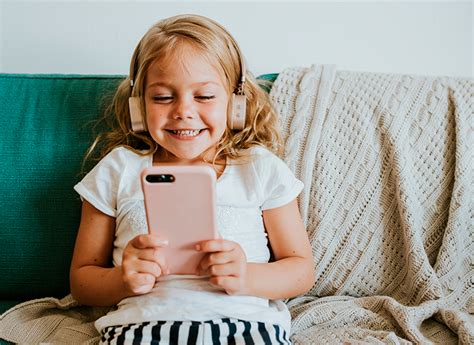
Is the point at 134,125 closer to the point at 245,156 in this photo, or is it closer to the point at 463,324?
the point at 245,156

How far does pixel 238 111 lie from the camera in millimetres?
1128

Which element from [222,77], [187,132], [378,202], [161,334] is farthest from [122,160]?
[378,202]

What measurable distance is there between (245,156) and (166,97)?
0.69 feet

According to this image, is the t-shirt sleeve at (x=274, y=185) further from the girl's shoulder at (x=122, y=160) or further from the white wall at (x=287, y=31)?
the white wall at (x=287, y=31)

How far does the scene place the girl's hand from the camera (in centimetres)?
91

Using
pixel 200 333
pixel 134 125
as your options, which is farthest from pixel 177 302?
pixel 134 125

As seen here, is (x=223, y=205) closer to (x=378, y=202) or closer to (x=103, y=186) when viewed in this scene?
(x=103, y=186)

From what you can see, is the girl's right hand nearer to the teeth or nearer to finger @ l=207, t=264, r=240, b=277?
finger @ l=207, t=264, r=240, b=277

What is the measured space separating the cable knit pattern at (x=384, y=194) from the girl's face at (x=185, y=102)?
0.79ft

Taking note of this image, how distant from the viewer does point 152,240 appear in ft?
2.98

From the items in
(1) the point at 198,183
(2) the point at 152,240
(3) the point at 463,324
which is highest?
(1) the point at 198,183

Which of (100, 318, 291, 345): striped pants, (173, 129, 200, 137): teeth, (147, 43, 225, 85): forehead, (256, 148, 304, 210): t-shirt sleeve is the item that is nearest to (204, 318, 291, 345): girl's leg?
(100, 318, 291, 345): striped pants

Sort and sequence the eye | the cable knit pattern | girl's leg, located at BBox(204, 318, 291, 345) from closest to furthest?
1. girl's leg, located at BBox(204, 318, 291, 345)
2. the eye
3. the cable knit pattern

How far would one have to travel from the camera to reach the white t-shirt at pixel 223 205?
1030 millimetres
